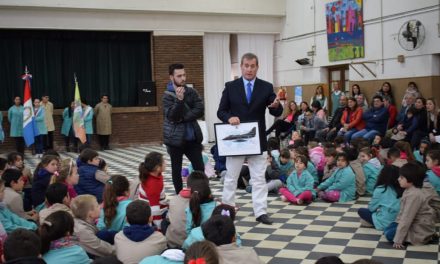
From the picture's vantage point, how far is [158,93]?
50.5 ft

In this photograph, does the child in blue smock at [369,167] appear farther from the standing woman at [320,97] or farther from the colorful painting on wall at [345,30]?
the standing woman at [320,97]

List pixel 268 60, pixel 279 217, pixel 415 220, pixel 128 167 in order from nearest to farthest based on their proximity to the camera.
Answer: pixel 415 220
pixel 279 217
pixel 128 167
pixel 268 60

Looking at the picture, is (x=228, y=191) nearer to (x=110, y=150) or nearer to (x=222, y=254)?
(x=222, y=254)

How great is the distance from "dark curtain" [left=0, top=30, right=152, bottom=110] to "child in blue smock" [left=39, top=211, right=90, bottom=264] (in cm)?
1225

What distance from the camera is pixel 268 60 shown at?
1681cm

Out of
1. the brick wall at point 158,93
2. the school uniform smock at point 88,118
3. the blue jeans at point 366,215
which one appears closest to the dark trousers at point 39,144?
the school uniform smock at point 88,118

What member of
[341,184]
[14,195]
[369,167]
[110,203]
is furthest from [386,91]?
[14,195]

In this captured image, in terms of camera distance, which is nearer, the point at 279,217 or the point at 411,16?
the point at 279,217

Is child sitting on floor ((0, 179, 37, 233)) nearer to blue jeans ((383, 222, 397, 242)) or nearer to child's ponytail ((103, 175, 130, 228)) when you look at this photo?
child's ponytail ((103, 175, 130, 228))

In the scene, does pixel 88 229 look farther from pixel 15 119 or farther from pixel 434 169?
pixel 15 119

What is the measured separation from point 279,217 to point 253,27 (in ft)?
36.6

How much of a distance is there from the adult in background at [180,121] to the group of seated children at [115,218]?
1.75 feet

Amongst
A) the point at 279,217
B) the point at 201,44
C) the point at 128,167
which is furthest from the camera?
the point at 201,44

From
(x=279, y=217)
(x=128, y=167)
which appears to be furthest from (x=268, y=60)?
(x=279, y=217)
